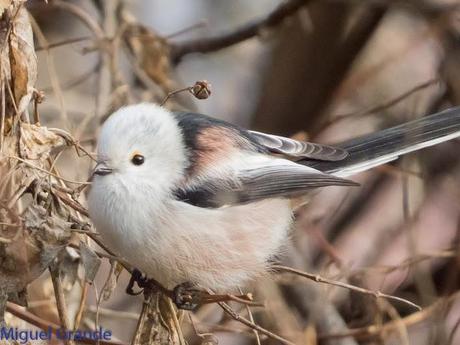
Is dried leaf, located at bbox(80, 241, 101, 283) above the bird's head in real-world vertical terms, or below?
below

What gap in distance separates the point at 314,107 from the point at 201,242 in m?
2.14

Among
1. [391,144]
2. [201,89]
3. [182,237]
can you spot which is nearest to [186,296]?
[182,237]

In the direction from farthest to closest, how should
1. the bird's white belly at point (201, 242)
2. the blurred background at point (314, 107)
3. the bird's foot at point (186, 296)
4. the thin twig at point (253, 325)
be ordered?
the blurred background at point (314, 107) < the bird's white belly at point (201, 242) < the bird's foot at point (186, 296) < the thin twig at point (253, 325)

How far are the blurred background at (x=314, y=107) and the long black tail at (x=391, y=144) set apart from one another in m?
0.13

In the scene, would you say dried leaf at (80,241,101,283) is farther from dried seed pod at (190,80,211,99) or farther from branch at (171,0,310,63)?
branch at (171,0,310,63)

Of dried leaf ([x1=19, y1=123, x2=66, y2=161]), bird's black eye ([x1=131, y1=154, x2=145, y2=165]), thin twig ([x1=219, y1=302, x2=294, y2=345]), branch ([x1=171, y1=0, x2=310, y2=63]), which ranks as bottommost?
thin twig ([x1=219, y1=302, x2=294, y2=345])

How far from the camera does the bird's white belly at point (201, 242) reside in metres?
2.35

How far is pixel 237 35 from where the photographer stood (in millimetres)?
3975

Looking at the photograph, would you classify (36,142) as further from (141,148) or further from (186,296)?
(186,296)

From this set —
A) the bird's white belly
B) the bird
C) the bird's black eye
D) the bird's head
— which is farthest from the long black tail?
the bird's black eye

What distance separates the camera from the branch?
3.93 metres

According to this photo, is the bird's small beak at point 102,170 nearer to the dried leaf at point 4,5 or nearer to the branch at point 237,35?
the dried leaf at point 4,5

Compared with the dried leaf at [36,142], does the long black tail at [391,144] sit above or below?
above

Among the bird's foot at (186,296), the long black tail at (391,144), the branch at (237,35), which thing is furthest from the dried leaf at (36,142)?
the branch at (237,35)
